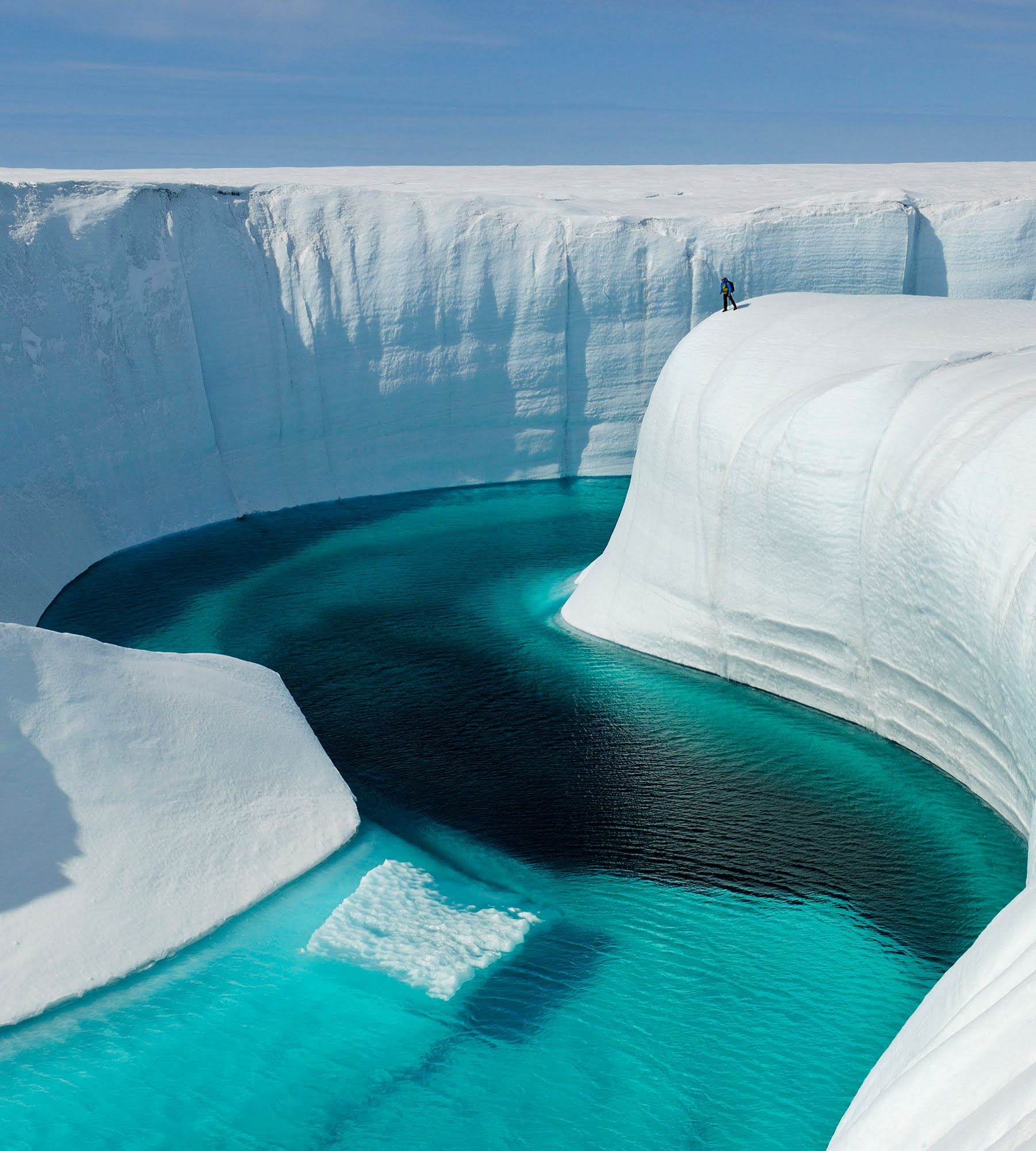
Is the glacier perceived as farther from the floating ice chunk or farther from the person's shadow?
the floating ice chunk

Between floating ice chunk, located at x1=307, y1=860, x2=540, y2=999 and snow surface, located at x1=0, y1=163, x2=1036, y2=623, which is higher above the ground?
snow surface, located at x1=0, y1=163, x2=1036, y2=623

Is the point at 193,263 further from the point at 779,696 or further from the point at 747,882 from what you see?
the point at 747,882

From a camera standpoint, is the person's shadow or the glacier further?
the glacier

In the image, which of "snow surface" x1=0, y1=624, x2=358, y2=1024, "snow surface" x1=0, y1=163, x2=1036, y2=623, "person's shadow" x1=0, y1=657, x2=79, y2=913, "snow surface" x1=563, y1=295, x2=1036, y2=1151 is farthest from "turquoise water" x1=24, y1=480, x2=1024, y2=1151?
"snow surface" x1=0, y1=163, x2=1036, y2=623

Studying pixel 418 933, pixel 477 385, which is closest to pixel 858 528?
pixel 418 933

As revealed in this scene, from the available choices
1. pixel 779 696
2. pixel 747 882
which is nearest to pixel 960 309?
pixel 779 696

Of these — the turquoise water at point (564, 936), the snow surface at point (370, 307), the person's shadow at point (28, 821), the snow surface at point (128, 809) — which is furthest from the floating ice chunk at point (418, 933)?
the snow surface at point (370, 307)

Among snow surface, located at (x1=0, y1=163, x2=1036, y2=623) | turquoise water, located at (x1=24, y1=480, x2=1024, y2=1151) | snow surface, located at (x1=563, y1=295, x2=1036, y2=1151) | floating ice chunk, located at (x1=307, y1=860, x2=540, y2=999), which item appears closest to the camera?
turquoise water, located at (x1=24, y1=480, x2=1024, y2=1151)
